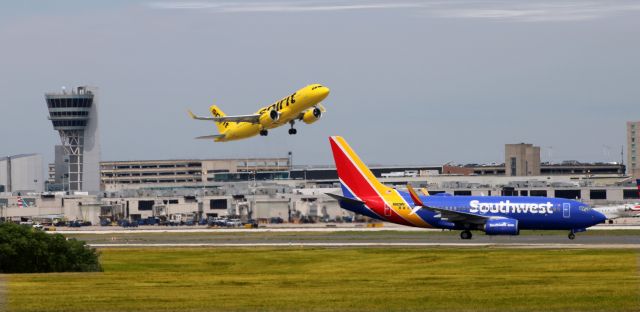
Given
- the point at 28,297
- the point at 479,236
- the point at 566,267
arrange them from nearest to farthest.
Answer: the point at 28,297
the point at 566,267
the point at 479,236

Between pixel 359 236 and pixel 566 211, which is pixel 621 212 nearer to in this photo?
pixel 359 236

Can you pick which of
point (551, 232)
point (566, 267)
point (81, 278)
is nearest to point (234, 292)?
point (81, 278)

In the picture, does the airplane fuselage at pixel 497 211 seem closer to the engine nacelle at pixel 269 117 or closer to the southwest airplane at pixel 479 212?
the southwest airplane at pixel 479 212

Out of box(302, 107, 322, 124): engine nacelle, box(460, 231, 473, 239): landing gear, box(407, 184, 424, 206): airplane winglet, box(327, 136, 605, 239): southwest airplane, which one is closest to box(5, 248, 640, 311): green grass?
box(327, 136, 605, 239): southwest airplane

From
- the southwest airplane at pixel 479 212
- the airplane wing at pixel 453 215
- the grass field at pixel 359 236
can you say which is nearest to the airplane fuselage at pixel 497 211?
the southwest airplane at pixel 479 212

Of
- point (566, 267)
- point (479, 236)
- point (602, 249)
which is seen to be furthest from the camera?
point (479, 236)

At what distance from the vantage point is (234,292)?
1954 inches

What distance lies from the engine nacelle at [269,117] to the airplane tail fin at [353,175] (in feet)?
23.1

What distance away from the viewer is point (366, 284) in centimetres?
5412

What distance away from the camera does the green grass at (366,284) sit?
44.0 metres

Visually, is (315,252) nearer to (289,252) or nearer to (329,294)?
(289,252)

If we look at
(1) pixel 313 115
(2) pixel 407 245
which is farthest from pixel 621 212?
(2) pixel 407 245

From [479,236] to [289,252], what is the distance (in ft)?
80.8

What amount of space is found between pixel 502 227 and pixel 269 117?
22.5m
